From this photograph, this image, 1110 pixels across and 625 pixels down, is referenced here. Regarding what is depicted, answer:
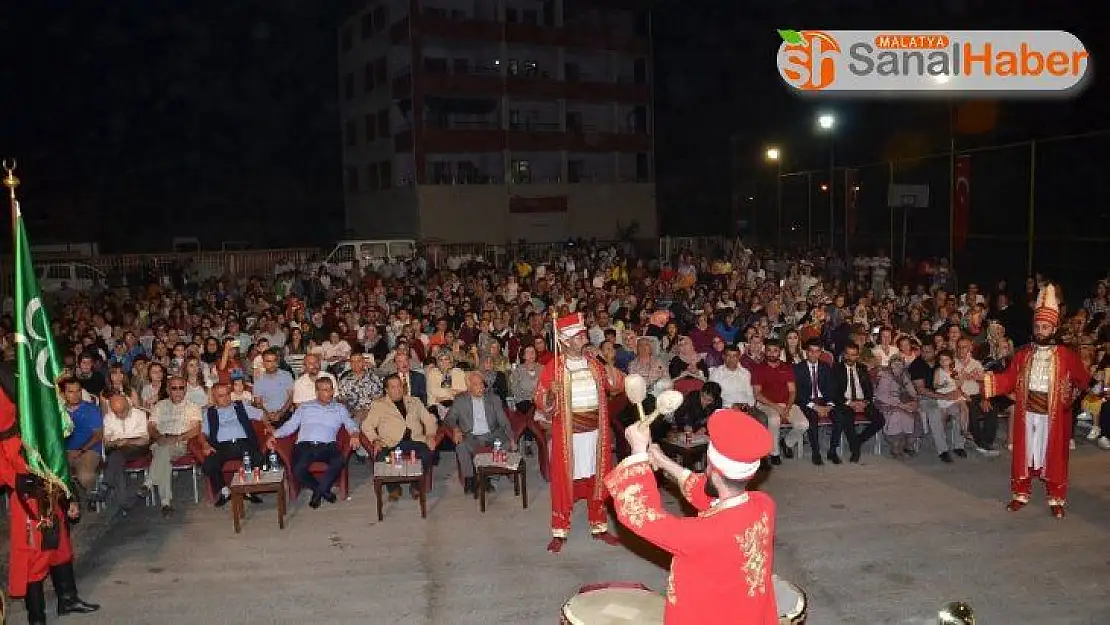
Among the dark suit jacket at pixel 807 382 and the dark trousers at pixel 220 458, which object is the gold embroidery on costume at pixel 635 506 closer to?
the dark trousers at pixel 220 458

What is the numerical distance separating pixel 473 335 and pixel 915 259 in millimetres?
12583

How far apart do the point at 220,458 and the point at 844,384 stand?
705cm

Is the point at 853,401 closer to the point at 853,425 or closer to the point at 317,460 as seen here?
the point at 853,425

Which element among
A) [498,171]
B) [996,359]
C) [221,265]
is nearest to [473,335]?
[996,359]

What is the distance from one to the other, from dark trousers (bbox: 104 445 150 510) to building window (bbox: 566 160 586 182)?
110 ft

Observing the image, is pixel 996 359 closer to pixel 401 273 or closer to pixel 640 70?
pixel 401 273

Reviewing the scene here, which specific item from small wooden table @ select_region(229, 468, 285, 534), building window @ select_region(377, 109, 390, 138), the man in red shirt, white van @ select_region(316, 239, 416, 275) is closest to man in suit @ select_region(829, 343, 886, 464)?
the man in red shirt

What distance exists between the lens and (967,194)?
64.9 feet

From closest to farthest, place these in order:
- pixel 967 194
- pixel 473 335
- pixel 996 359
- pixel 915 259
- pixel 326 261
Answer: pixel 996 359 < pixel 473 335 < pixel 967 194 < pixel 915 259 < pixel 326 261

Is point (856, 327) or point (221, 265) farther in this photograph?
point (221, 265)

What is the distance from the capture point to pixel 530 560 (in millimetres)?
7637

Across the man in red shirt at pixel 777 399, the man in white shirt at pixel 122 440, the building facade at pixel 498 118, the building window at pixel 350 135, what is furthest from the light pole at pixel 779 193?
the man in white shirt at pixel 122 440

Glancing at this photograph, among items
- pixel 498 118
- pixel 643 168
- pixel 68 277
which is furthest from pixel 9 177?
pixel 643 168

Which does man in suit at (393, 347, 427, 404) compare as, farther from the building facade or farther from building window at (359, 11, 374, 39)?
building window at (359, 11, 374, 39)
